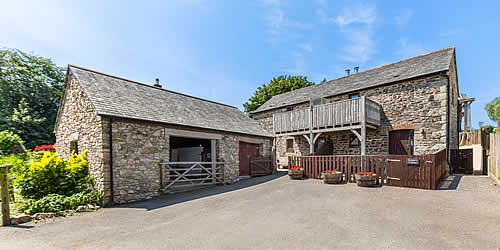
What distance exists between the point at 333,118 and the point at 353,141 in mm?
2659

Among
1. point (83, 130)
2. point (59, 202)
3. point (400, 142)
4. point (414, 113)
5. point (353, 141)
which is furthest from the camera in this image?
point (353, 141)

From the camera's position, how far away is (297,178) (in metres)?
11.2

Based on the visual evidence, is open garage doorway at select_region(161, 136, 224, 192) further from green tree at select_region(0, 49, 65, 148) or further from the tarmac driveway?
green tree at select_region(0, 49, 65, 148)

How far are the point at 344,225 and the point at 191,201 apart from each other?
534 centimetres

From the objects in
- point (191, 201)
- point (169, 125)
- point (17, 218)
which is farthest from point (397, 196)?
point (17, 218)

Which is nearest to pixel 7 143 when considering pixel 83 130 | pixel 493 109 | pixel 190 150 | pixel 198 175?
pixel 83 130

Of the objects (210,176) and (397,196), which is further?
(210,176)

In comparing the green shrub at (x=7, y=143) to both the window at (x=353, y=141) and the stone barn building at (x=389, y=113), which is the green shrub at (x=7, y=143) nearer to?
the stone barn building at (x=389, y=113)

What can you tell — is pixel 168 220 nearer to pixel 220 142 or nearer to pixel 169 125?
pixel 169 125

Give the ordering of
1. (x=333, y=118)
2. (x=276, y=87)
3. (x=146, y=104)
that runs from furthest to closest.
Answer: (x=276, y=87) < (x=333, y=118) < (x=146, y=104)

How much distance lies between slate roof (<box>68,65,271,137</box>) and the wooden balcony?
2650 mm

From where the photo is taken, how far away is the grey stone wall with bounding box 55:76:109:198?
764 centimetres

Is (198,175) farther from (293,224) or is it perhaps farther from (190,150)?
(293,224)

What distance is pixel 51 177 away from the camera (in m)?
7.45
